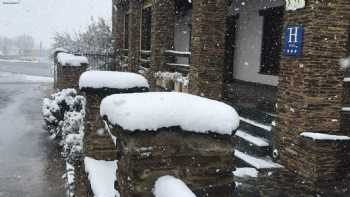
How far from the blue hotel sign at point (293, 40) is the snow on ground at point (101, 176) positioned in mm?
3085

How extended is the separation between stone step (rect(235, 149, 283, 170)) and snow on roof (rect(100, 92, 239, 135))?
390 cm

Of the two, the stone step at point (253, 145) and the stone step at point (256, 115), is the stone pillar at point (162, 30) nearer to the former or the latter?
Result: the stone step at point (256, 115)

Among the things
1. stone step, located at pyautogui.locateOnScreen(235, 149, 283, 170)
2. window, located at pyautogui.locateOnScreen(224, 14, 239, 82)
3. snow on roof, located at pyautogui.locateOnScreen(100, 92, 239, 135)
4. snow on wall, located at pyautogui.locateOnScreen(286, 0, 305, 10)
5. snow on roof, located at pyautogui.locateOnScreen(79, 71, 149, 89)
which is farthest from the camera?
window, located at pyautogui.locateOnScreen(224, 14, 239, 82)

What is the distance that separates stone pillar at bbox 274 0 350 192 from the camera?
237 inches

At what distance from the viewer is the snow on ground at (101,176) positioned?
179 inches

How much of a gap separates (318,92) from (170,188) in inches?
170

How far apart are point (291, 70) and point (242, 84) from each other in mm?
6588

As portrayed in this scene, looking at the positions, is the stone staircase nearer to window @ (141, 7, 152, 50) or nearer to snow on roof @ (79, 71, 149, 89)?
snow on roof @ (79, 71, 149, 89)

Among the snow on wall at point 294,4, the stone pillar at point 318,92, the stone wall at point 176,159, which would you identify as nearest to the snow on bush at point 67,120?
the stone pillar at point 318,92

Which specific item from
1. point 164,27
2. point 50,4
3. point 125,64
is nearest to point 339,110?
point 164,27

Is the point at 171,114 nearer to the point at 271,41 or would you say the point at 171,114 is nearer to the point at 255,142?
the point at 255,142

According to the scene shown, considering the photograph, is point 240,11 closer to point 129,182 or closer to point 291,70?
point 291,70

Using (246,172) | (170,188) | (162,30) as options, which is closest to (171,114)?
(170,188)

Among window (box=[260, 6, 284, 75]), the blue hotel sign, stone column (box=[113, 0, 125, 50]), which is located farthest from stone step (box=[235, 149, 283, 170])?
stone column (box=[113, 0, 125, 50])
